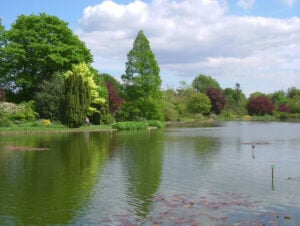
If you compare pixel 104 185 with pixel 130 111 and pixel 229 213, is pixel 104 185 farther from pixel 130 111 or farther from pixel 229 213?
pixel 130 111

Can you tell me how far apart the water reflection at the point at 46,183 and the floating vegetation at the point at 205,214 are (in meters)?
1.95

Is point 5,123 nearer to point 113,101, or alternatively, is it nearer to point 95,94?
point 95,94

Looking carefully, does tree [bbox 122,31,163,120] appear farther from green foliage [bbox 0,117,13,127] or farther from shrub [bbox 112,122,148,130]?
green foliage [bbox 0,117,13,127]

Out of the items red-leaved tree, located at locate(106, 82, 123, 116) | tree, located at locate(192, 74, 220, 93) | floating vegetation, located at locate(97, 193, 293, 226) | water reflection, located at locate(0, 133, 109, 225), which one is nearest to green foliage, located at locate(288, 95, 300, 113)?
tree, located at locate(192, 74, 220, 93)

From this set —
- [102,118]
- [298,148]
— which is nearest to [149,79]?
[102,118]

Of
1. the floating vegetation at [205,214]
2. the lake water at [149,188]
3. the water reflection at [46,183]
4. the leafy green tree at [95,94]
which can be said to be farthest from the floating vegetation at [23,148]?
the leafy green tree at [95,94]

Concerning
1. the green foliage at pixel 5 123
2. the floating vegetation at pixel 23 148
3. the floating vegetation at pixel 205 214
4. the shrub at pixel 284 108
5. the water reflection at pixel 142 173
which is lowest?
the floating vegetation at pixel 205 214

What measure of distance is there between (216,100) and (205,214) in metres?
95.9

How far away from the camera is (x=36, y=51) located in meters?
51.1

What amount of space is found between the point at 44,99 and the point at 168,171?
109 ft

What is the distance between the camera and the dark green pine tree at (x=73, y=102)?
143 ft

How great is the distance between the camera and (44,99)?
48.2 meters

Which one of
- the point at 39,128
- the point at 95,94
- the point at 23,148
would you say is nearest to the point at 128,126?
the point at 95,94

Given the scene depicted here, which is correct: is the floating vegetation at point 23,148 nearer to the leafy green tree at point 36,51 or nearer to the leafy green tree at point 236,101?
the leafy green tree at point 36,51
